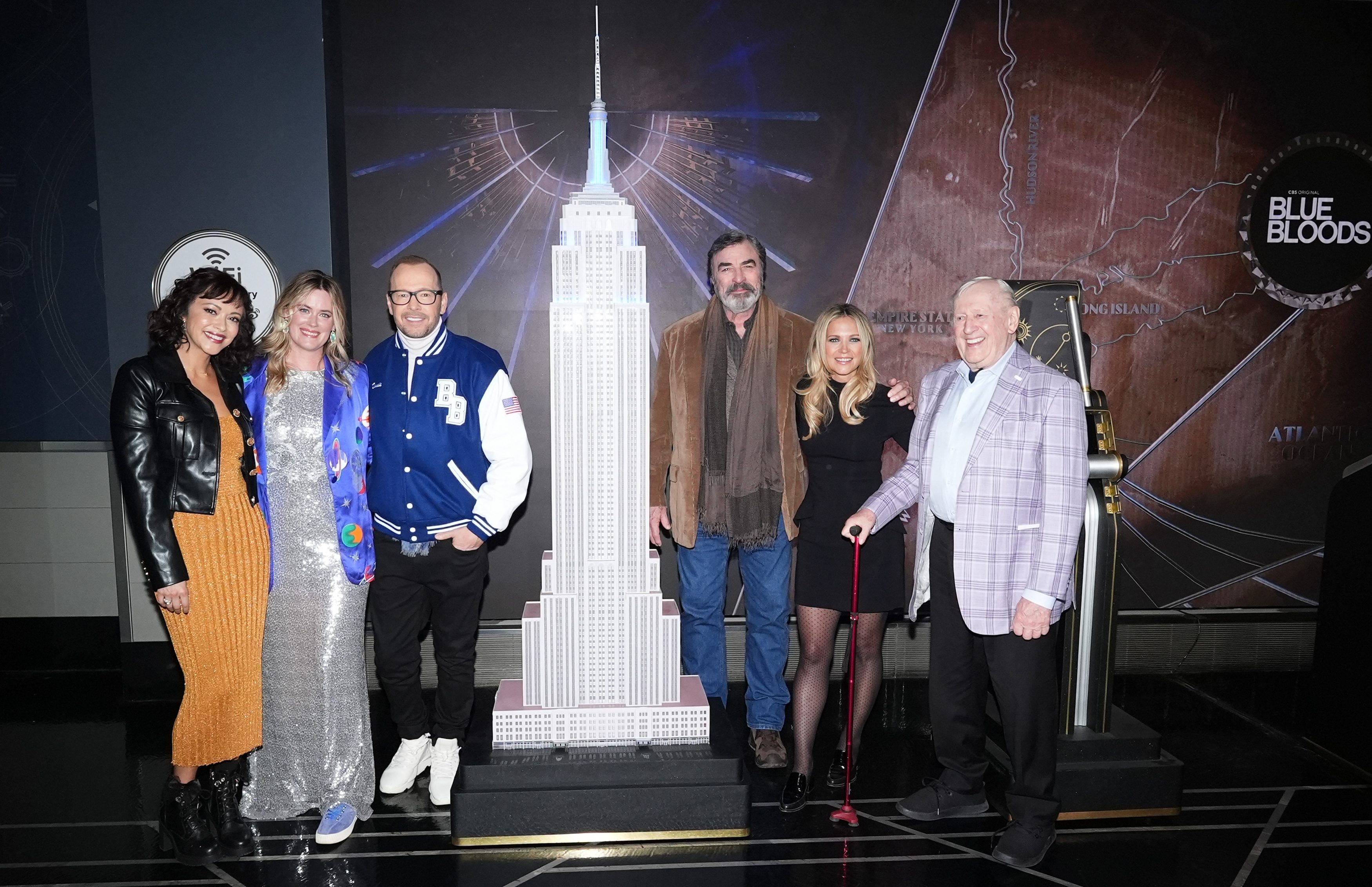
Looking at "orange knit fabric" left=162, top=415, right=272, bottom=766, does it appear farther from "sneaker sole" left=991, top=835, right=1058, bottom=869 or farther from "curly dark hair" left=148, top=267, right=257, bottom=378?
"sneaker sole" left=991, top=835, right=1058, bottom=869

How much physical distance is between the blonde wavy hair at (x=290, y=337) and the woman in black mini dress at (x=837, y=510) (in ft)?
4.76

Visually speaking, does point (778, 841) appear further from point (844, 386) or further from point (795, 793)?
point (844, 386)

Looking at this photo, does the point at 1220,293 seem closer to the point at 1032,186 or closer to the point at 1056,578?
the point at 1032,186

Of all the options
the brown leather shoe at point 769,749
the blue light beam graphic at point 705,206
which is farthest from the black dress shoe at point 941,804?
the blue light beam graphic at point 705,206

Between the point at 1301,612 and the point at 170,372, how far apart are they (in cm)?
487

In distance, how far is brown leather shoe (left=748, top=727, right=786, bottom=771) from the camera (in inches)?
123

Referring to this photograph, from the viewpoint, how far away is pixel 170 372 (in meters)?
2.43

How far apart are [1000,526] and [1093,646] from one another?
784mm

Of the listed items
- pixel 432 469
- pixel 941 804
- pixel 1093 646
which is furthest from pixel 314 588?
pixel 1093 646

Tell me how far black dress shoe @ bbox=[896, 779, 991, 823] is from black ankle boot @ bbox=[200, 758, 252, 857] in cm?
203

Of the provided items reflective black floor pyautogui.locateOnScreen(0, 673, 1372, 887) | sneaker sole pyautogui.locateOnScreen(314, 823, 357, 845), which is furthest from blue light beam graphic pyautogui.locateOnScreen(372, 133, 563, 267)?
sneaker sole pyautogui.locateOnScreen(314, 823, 357, 845)

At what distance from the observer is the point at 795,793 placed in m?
2.86

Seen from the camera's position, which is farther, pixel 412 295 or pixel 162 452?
pixel 412 295

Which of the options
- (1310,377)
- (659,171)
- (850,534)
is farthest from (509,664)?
(1310,377)
